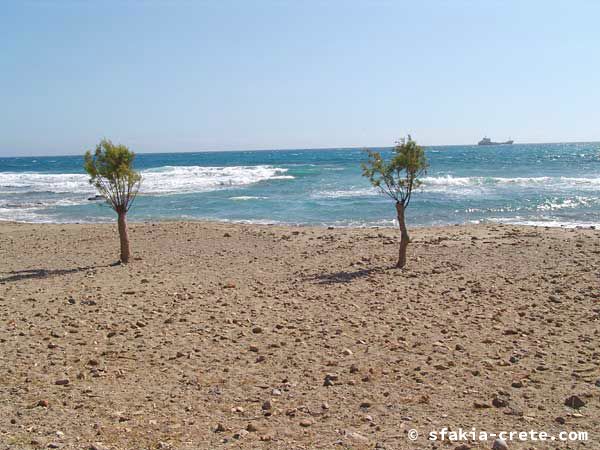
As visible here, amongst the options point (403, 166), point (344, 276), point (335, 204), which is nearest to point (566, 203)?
point (335, 204)

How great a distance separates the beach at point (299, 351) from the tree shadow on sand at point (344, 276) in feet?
0.32

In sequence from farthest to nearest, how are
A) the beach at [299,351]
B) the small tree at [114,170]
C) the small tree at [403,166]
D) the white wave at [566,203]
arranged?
the white wave at [566,203] < the small tree at [114,170] < the small tree at [403,166] < the beach at [299,351]

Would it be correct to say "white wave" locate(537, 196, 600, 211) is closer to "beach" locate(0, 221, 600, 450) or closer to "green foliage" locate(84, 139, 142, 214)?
"beach" locate(0, 221, 600, 450)

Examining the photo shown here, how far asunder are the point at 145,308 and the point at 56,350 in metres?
2.04

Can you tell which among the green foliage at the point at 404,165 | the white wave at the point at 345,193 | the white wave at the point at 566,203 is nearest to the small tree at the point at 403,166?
the green foliage at the point at 404,165

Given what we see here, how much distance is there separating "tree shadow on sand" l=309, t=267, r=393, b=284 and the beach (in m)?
0.10

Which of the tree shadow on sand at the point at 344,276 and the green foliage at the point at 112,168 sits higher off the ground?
the green foliage at the point at 112,168

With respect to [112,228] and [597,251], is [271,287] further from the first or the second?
[112,228]

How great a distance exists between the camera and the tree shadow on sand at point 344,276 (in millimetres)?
10528

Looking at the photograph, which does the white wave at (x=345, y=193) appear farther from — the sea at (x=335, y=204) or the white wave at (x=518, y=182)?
the white wave at (x=518, y=182)

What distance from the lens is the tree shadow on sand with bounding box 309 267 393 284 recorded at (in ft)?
34.5

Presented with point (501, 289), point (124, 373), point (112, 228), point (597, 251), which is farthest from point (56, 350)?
point (112, 228)

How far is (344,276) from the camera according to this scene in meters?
11.0

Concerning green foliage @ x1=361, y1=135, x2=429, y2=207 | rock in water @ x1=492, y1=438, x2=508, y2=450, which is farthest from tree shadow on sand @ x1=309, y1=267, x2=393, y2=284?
rock in water @ x1=492, y1=438, x2=508, y2=450
